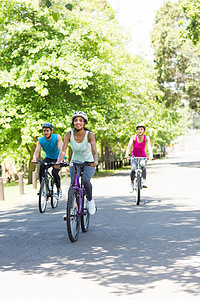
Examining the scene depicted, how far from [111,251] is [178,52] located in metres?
31.1

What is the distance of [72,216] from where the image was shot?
741 cm

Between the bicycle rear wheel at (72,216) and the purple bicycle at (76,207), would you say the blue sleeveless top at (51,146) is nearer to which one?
the purple bicycle at (76,207)

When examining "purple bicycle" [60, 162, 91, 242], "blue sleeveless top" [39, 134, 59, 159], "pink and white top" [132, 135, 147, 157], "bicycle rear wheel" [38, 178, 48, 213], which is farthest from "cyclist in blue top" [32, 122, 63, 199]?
"purple bicycle" [60, 162, 91, 242]

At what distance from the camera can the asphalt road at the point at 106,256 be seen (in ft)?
15.9

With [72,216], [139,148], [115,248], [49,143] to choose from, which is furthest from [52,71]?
[115,248]

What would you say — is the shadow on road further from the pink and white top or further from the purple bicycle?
the pink and white top

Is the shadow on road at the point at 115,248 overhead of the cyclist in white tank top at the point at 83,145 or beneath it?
beneath

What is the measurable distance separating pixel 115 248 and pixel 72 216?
89cm

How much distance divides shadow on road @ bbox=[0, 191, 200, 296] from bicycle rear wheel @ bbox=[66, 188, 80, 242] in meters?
0.15

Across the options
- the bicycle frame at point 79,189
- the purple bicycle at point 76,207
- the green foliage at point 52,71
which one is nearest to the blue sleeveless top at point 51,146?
the purple bicycle at point 76,207

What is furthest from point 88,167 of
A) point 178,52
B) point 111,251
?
point 178,52

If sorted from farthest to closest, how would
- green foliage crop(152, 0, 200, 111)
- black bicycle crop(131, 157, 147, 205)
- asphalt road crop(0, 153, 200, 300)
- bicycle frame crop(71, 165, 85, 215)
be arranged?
green foliage crop(152, 0, 200, 111)
black bicycle crop(131, 157, 147, 205)
bicycle frame crop(71, 165, 85, 215)
asphalt road crop(0, 153, 200, 300)

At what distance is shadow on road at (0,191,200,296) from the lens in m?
5.34

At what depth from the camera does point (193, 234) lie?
7852 millimetres
